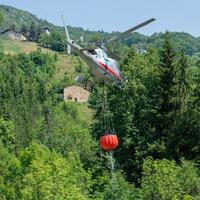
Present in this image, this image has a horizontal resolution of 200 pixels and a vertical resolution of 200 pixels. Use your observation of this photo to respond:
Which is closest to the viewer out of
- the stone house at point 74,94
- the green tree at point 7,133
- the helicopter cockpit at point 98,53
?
the helicopter cockpit at point 98,53

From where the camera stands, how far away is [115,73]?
28750 millimetres

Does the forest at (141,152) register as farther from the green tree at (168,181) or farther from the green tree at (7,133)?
the green tree at (7,133)

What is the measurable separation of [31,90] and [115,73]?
8761 cm

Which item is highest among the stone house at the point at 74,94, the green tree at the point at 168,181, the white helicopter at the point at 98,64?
the white helicopter at the point at 98,64

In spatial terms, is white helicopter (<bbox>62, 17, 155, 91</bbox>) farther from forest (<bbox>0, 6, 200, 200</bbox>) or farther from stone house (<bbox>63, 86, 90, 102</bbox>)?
stone house (<bbox>63, 86, 90, 102</bbox>)

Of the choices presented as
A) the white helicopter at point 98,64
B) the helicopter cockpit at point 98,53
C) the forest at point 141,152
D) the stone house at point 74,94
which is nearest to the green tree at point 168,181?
the forest at point 141,152

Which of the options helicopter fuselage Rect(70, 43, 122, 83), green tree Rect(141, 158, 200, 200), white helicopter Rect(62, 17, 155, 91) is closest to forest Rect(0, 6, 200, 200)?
green tree Rect(141, 158, 200, 200)

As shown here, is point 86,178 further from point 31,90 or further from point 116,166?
point 31,90

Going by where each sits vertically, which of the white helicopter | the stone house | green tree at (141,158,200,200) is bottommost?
the stone house

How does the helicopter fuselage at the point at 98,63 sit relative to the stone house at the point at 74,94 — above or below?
above

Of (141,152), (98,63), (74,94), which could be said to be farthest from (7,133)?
(74,94)

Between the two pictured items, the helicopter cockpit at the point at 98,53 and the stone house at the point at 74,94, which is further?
the stone house at the point at 74,94

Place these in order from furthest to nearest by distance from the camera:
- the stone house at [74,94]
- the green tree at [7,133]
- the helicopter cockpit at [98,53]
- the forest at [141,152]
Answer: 1. the stone house at [74,94]
2. the green tree at [7,133]
3. the forest at [141,152]
4. the helicopter cockpit at [98,53]

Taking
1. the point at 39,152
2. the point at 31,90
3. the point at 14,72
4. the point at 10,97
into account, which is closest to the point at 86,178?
the point at 39,152
